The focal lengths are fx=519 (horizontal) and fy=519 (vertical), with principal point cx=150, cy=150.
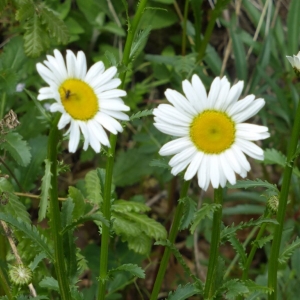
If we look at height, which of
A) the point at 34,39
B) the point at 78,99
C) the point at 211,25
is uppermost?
the point at 211,25

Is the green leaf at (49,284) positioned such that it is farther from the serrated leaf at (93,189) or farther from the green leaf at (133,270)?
the serrated leaf at (93,189)

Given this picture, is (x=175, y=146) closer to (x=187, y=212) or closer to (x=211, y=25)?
(x=187, y=212)

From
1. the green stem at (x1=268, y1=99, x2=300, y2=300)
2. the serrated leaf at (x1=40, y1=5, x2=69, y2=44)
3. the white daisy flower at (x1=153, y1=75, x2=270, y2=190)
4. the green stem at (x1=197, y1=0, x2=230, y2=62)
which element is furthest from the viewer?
the green stem at (x1=197, y1=0, x2=230, y2=62)

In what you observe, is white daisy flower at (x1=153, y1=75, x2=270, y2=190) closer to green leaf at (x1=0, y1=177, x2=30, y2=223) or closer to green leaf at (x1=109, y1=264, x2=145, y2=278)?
green leaf at (x1=109, y1=264, x2=145, y2=278)

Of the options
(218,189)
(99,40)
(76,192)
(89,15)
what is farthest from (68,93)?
(99,40)

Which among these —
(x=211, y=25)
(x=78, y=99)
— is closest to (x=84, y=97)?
(x=78, y=99)

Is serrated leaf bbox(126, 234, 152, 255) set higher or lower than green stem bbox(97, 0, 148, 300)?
lower

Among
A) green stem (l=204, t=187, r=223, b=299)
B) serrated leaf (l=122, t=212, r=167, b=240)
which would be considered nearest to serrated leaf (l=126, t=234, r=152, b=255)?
serrated leaf (l=122, t=212, r=167, b=240)
